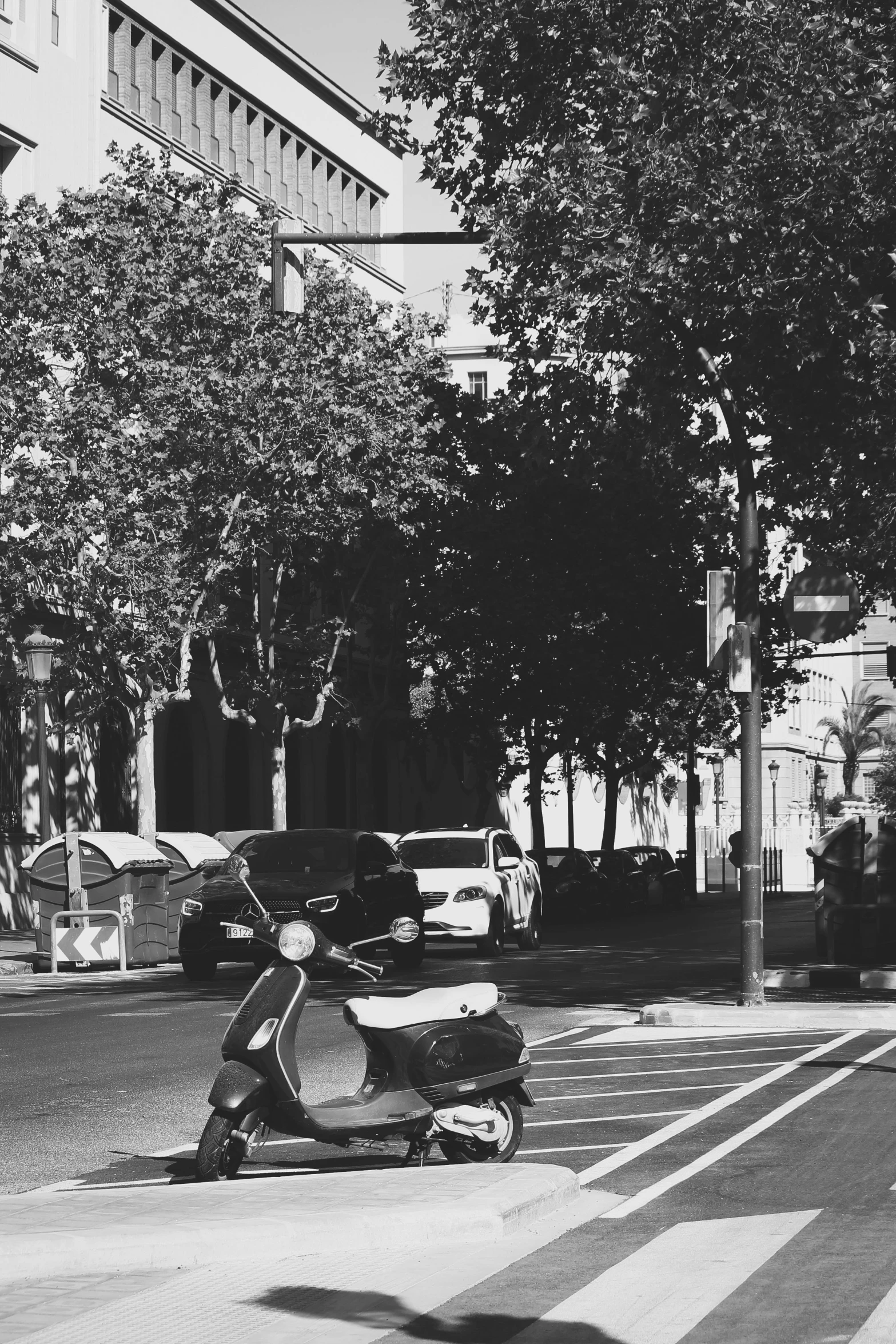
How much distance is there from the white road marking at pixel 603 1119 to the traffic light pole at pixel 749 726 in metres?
5.10

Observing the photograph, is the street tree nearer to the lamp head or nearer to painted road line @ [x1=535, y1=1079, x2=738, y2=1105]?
the lamp head

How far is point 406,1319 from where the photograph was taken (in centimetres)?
611

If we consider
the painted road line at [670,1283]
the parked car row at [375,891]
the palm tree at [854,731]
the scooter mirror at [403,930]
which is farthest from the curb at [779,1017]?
the palm tree at [854,731]

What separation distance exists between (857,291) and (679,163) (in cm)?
190

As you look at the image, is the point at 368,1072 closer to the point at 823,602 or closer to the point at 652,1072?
the point at 652,1072

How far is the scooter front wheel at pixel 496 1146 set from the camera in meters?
8.82

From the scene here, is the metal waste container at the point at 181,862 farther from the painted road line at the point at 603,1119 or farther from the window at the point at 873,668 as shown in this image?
the window at the point at 873,668

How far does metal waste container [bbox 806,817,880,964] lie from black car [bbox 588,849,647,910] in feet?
74.6

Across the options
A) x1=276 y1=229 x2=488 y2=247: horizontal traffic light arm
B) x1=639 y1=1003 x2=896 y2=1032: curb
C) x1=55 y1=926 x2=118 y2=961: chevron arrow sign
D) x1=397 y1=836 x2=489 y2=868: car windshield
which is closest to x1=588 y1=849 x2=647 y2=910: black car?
x1=397 y1=836 x2=489 y2=868: car windshield

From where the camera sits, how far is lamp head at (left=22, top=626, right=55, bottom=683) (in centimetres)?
2711

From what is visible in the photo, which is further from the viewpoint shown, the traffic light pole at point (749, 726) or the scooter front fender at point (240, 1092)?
the traffic light pole at point (749, 726)

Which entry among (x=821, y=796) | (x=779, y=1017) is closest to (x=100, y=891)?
(x=779, y=1017)

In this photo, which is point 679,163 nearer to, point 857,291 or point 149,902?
point 857,291

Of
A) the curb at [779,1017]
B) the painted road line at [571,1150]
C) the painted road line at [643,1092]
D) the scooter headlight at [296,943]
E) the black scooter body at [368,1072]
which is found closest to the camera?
the black scooter body at [368,1072]
